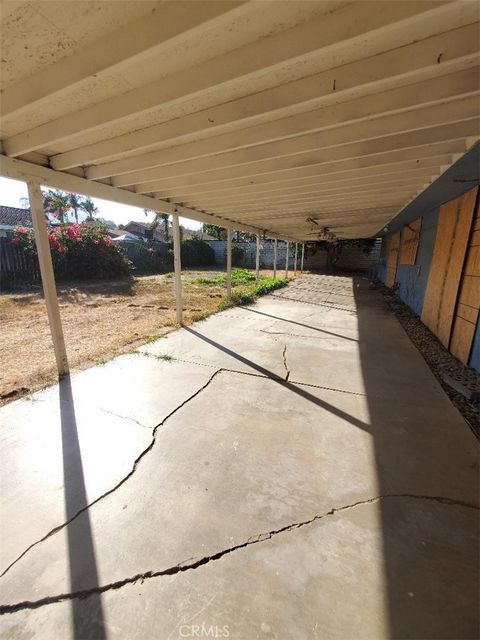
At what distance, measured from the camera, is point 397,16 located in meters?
1.26

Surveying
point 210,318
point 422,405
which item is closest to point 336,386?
point 422,405

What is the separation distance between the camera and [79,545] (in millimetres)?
1436

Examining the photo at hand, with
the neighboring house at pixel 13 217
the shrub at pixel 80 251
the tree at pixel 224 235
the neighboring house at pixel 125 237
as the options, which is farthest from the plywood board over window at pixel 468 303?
the tree at pixel 224 235

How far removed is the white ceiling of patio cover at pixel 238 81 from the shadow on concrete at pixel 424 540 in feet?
7.97

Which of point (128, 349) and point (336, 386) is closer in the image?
point (336, 386)

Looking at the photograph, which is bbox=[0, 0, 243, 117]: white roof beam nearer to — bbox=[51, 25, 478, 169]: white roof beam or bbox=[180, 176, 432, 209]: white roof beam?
bbox=[51, 25, 478, 169]: white roof beam

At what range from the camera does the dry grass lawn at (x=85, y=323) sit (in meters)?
3.45

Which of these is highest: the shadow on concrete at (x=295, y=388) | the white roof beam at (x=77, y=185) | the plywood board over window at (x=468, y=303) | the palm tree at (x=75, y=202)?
the palm tree at (x=75, y=202)

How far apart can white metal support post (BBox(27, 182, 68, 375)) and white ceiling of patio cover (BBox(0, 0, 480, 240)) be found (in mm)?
394

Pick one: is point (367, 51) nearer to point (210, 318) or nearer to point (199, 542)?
point (199, 542)

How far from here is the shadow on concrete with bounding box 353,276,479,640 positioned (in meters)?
1.14

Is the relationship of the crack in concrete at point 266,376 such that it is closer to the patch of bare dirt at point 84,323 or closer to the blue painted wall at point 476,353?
the patch of bare dirt at point 84,323

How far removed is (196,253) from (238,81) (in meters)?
18.6

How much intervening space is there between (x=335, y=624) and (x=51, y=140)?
3.55 meters
